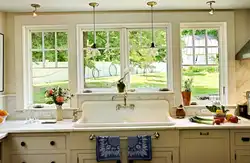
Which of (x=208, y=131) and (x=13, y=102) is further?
(x=13, y=102)

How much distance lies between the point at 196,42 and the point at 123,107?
1390mm

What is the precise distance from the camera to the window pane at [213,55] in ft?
11.7

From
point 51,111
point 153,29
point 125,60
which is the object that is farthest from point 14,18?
point 153,29

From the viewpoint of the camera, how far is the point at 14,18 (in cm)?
341

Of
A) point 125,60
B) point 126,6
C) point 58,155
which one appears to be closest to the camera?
point 58,155

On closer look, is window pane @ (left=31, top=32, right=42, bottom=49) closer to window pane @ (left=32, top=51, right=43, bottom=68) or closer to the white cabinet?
window pane @ (left=32, top=51, right=43, bottom=68)

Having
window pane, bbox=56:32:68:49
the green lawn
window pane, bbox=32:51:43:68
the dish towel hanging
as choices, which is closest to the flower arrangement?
the green lawn

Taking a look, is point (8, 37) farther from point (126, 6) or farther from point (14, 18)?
point (126, 6)

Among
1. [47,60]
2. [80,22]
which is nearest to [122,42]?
[80,22]

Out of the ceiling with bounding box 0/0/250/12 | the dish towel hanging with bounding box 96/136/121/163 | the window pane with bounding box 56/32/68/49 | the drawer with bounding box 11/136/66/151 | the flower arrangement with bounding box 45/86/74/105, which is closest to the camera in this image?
the dish towel hanging with bounding box 96/136/121/163

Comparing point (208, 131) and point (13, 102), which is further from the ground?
point (13, 102)

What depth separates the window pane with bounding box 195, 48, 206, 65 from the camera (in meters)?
3.57

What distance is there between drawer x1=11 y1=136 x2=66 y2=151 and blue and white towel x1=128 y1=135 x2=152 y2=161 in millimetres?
740

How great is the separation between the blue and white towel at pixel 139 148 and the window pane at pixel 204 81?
4.04 feet
